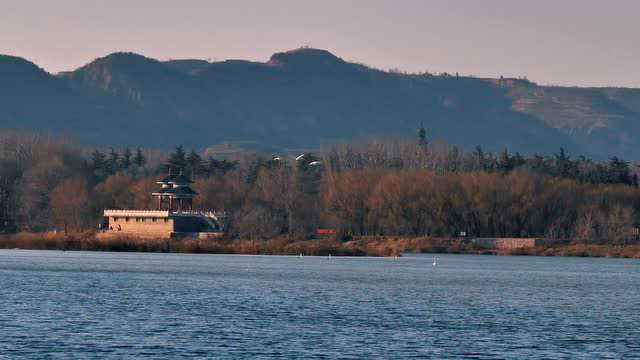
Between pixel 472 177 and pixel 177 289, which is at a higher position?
pixel 472 177

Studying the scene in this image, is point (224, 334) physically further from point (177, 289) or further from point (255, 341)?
point (177, 289)

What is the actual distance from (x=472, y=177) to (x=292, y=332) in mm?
105553

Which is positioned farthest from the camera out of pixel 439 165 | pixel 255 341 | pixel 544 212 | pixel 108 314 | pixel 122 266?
pixel 439 165

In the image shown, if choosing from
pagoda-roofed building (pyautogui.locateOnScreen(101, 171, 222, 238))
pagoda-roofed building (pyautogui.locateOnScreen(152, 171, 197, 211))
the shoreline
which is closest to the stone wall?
pagoda-roofed building (pyautogui.locateOnScreen(101, 171, 222, 238))

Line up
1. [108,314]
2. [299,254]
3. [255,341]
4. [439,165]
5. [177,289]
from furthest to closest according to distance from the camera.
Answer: [439,165] → [299,254] → [177,289] → [108,314] → [255,341]

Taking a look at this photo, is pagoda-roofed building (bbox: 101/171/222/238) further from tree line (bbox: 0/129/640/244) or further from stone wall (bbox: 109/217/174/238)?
tree line (bbox: 0/129/640/244)

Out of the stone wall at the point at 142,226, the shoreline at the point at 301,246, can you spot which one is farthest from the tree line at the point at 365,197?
the stone wall at the point at 142,226

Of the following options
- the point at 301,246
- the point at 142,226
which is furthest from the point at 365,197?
the point at 142,226

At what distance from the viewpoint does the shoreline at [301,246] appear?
13588cm

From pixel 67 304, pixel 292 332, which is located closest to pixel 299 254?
pixel 67 304

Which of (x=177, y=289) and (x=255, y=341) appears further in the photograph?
(x=177, y=289)

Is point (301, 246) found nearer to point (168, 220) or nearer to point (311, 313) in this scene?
point (168, 220)

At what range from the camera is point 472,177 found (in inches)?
6142

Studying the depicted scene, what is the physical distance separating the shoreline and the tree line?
331 cm
